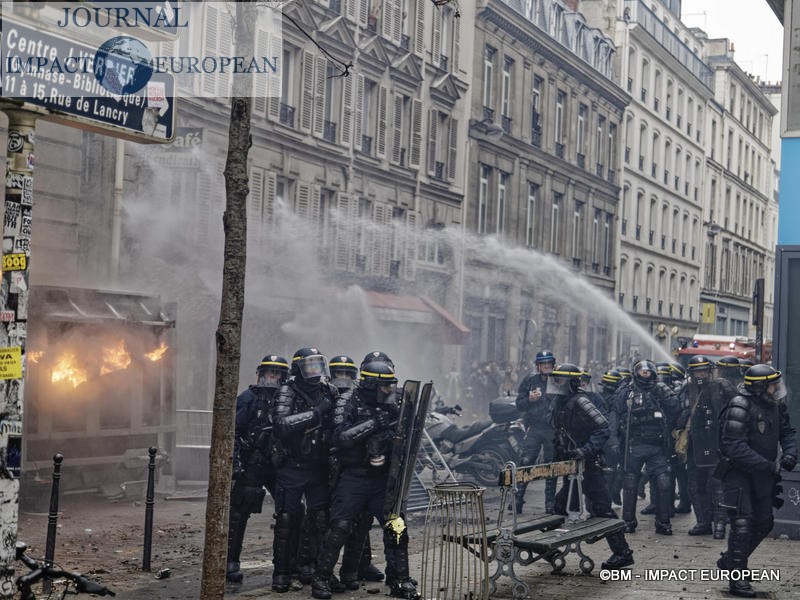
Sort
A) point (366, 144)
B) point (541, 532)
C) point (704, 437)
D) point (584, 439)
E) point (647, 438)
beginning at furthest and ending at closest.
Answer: point (366, 144), point (704, 437), point (647, 438), point (584, 439), point (541, 532)

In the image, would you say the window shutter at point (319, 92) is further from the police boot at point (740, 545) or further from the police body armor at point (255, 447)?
the police boot at point (740, 545)

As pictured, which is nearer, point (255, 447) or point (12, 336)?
point (12, 336)

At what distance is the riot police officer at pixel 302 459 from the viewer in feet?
29.0

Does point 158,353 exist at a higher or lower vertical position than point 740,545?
higher

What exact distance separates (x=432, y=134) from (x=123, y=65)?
2547 cm

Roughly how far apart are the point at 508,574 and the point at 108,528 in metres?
5.00

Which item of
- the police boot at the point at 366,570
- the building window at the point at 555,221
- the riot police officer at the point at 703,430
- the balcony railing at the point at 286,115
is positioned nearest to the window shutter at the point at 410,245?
the balcony railing at the point at 286,115

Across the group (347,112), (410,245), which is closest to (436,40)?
(347,112)

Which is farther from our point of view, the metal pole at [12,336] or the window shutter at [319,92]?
the window shutter at [319,92]

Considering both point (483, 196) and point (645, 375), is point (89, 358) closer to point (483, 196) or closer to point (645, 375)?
point (645, 375)

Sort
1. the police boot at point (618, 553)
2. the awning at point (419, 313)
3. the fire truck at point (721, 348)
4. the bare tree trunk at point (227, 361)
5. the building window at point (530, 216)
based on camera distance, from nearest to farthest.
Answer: the bare tree trunk at point (227, 361), the police boot at point (618, 553), the fire truck at point (721, 348), the awning at point (419, 313), the building window at point (530, 216)

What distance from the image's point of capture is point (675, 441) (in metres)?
13.1

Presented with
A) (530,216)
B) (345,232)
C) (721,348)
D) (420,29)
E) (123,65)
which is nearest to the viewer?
(123,65)

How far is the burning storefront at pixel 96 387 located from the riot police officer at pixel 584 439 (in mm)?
5539
